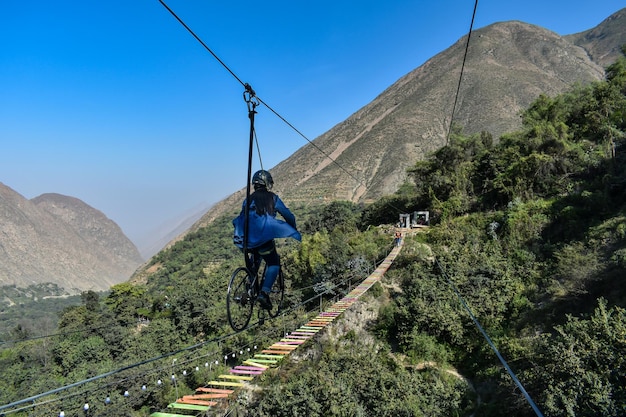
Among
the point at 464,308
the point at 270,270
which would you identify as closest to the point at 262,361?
the point at 270,270

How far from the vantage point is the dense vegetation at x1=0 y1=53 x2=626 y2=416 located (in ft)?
35.8

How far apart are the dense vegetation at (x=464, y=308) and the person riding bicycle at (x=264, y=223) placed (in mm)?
1334

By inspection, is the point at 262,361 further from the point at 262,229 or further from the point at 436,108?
the point at 436,108

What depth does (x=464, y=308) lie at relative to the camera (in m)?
15.9

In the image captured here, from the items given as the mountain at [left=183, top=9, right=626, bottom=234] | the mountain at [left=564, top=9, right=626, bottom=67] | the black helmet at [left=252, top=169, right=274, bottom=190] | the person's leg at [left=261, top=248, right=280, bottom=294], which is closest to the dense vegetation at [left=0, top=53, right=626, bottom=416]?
the person's leg at [left=261, top=248, right=280, bottom=294]

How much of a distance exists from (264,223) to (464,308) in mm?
13808

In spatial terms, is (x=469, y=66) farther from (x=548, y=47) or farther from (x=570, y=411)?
Result: (x=570, y=411)

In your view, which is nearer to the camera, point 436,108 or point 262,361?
point 262,361

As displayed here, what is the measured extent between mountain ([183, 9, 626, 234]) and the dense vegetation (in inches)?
877

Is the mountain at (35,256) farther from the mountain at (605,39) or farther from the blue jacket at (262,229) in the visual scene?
the mountain at (605,39)

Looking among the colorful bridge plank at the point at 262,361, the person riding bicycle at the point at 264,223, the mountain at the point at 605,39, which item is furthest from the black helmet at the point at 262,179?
the mountain at the point at 605,39

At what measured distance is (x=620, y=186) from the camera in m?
17.9

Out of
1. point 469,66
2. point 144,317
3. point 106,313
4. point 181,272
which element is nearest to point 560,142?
point 144,317

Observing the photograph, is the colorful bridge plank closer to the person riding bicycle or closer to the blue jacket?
the person riding bicycle
